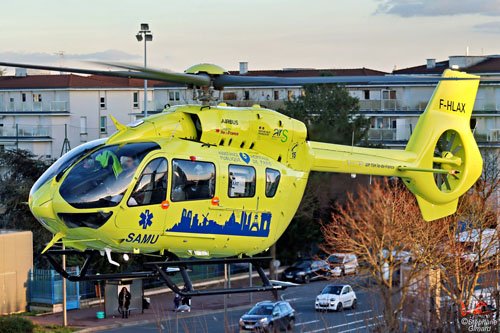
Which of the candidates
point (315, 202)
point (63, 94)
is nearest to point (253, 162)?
point (315, 202)

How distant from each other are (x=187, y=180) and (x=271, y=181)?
2063mm

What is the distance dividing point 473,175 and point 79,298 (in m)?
22.9

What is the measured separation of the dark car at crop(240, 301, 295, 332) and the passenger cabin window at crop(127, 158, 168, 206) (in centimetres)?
1642

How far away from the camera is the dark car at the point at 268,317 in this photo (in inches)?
1214

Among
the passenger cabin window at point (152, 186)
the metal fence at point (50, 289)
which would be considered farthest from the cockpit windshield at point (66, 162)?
the metal fence at point (50, 289)

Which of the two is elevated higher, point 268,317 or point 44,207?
point 44,207

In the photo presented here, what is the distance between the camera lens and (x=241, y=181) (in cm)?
1579

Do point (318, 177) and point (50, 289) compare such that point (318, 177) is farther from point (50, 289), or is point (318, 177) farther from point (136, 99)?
point (136, 99)

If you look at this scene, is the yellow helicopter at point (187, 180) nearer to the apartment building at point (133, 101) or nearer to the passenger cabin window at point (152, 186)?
the passenger cabin window at point (152, 186)

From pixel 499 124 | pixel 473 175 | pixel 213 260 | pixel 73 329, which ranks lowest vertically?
pixel 73 329

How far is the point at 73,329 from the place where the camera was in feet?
110

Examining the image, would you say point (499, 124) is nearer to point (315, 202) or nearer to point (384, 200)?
point (315, 202)

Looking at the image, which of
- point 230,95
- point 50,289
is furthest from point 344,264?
point 230,95

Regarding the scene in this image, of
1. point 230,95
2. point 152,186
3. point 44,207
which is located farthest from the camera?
point 230,95
